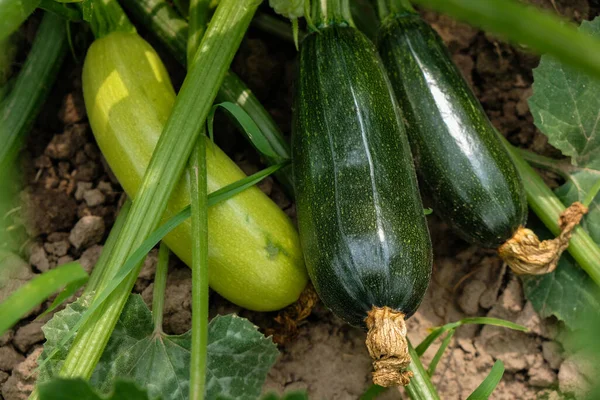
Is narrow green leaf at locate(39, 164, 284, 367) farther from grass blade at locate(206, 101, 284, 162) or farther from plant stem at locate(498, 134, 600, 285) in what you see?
plant stem at locate(498, 134, 600, 285)

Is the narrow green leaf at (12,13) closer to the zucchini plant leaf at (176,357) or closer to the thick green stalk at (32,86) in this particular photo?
the thick green stalk at (32,86)

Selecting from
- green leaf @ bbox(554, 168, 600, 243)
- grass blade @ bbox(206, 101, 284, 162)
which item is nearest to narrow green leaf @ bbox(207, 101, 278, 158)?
grass blade @ bbox(206, 101, 284, 162)

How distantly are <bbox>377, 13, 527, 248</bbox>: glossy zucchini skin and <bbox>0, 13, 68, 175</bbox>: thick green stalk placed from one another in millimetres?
1095

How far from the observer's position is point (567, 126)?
7.06 feet

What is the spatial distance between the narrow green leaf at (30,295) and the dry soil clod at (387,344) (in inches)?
30.4

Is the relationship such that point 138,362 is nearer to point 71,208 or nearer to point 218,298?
point 218,298

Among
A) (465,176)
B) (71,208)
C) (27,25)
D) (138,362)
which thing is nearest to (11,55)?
(27,25)

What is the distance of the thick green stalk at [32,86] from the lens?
216cm

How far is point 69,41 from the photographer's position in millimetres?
2197

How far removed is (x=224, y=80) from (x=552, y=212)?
112 cm

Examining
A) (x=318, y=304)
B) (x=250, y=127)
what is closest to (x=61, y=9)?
(x=250, y=127)

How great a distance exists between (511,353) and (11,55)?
6.42ft

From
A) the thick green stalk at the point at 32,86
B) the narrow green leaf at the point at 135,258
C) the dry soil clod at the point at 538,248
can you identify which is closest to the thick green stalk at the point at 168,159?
the narrow green leaf at the point at 135,258

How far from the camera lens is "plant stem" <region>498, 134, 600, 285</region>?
6.77ft
